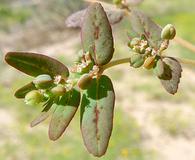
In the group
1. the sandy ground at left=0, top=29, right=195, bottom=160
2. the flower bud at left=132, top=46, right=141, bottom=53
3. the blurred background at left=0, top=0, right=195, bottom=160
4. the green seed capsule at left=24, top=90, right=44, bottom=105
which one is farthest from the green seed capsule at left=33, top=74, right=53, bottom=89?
the sandy ground at left=0, top=29, right=195, bottom=160

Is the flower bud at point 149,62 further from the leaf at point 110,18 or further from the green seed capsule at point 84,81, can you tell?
the leaf at point 110,18

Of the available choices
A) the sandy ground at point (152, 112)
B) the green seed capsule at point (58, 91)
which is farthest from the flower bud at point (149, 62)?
the sandy ground at point (152, 112)

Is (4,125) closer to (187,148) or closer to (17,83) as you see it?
(17,83)

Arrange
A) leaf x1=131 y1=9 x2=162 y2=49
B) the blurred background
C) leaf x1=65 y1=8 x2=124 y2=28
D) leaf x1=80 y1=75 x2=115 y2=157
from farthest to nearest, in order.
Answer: the blurred background → leaf x1=65 y1=8 x2=124 y2=28 → leaf x1=131 y1=9 x2=162 y2=49 → leaf x1=80 y1=75 x2=115 y2=157

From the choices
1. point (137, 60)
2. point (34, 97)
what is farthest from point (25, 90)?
point (137, 60)

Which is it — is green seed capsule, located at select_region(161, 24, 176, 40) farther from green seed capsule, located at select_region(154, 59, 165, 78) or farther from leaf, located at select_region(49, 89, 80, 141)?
leaf, located at select_region(49, 89, 80, 141)

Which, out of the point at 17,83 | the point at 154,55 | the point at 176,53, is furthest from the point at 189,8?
the point at 154,55

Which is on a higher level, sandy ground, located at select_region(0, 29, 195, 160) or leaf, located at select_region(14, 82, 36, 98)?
leaf, located at select_region(14, 82, 36, 98)
